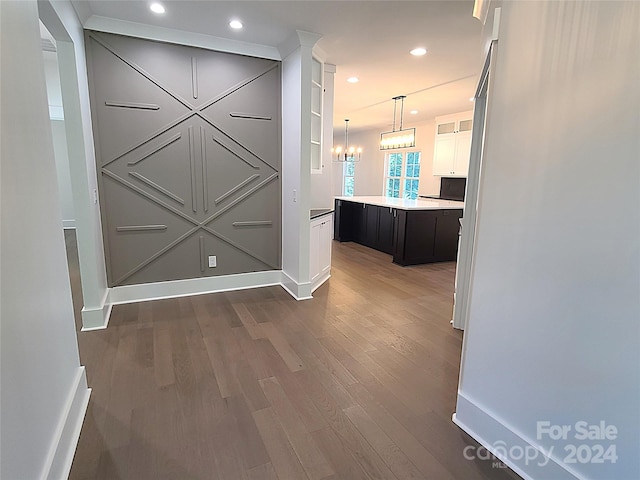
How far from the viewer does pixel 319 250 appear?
414 cm

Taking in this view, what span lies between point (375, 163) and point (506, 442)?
31.3 feet

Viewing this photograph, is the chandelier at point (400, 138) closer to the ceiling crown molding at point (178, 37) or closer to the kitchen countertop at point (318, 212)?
the kitchen countertop at point (318, 212)

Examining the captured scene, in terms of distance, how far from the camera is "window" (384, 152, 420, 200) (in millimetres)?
9234

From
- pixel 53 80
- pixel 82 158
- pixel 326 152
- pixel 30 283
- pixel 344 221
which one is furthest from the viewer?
pixel 344 221

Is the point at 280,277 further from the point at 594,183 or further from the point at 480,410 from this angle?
the point at 594,183

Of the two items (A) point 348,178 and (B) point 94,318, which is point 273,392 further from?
(A) point 348,178

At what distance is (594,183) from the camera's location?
1301mm

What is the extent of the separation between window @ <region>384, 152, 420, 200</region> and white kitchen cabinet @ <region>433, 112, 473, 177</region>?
1.22m

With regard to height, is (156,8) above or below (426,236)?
above

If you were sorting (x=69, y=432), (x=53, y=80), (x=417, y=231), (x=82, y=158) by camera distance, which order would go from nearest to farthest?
(x=69, y=432) → (x=82, y=158) → (x=417, y=231) → (x=53, y=80)

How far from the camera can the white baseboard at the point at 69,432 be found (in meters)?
1.46

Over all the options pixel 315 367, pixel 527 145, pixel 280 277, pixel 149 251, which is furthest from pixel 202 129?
pixel 527 145

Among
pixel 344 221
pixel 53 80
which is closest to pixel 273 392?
pixel 344 221

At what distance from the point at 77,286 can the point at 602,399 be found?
465cm
